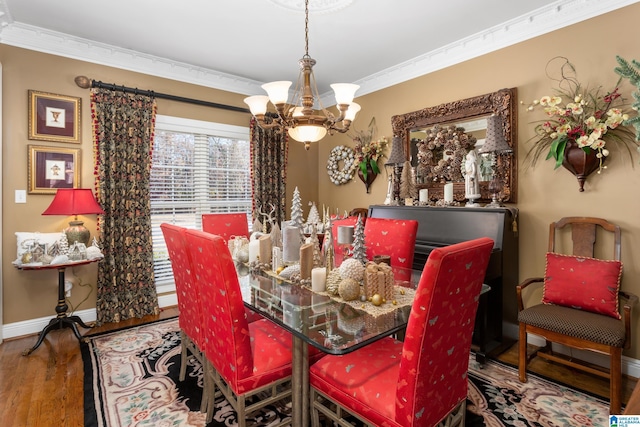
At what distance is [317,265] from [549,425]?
1.58 metres

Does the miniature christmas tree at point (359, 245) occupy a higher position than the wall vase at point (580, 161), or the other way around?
the wall vase at point (580, 161)

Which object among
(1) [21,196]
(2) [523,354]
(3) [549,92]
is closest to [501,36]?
(3) [549,92]

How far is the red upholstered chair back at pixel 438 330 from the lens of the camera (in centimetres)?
115

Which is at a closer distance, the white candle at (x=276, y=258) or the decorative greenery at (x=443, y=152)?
the white candle at (x=276, y=258)

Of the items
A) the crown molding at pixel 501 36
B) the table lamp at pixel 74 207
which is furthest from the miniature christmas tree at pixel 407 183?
the table lamp at pixel 74 207

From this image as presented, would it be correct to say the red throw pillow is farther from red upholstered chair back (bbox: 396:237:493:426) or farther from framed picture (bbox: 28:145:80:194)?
framed picture (bbox: 28:145:80:194)

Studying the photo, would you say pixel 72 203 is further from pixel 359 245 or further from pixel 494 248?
pixel 494 248

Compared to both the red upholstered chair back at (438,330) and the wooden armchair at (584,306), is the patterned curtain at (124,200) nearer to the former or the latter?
the red upholstered chair back at (438,330)

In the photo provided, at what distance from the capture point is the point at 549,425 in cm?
192

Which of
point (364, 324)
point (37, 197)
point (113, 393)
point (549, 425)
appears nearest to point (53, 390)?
point (113, 393)

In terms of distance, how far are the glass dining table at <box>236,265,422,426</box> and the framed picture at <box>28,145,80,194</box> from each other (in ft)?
8.39

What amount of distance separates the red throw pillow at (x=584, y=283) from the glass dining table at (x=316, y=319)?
126 cm

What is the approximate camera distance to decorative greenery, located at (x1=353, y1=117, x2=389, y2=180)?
4.27m

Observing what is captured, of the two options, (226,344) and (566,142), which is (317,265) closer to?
(226,344)
